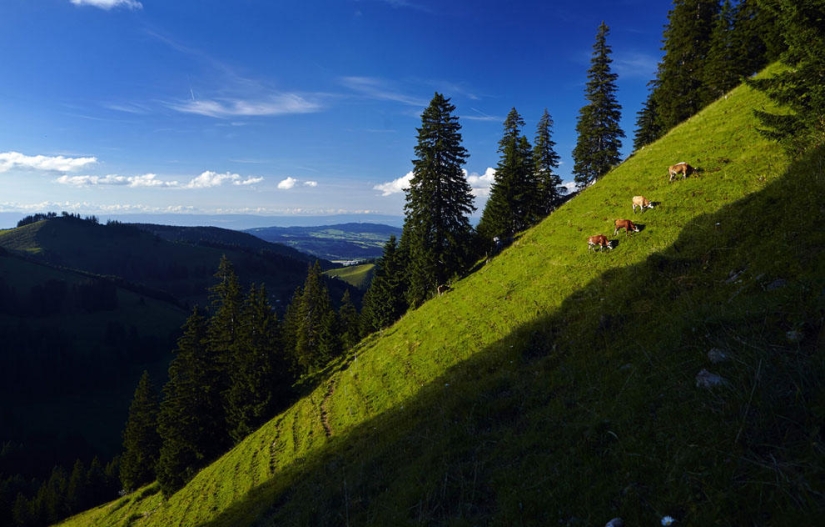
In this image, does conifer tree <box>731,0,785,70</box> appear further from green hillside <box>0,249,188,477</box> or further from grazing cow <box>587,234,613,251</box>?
green hillside <box>0,249,188,477</box>

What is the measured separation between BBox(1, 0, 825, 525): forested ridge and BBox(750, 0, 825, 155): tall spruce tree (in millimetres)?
56

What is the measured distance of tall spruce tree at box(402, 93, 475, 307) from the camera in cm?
3341

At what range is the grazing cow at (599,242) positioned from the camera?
732 inches

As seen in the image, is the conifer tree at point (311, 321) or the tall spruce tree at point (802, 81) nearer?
the tall spruce tree at point (802, 81)

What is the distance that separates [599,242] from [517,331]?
9.25m

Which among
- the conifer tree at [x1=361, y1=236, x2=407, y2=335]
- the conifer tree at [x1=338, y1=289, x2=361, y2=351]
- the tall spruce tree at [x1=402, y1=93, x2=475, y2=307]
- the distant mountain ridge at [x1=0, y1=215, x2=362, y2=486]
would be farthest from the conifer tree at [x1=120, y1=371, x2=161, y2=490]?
the distant mountain ridge at [x1=0, y1=215, x2=362, y2=486]

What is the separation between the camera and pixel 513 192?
42531 millimetres

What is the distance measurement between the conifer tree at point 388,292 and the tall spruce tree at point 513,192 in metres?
12.1

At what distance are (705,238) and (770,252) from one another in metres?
3.32

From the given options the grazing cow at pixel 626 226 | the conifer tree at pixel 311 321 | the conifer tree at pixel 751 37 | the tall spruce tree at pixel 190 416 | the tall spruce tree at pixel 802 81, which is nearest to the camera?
the tall spruce tree at pixel 802 81

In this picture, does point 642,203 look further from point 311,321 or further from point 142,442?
point 142,442

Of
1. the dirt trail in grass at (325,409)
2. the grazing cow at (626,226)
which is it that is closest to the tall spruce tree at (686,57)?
the grazing cow at (626,226)

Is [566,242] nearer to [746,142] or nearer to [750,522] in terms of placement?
[746,142]

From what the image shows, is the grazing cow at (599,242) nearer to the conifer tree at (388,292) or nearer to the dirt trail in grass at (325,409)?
the dirt trail in grass at (325,409)
